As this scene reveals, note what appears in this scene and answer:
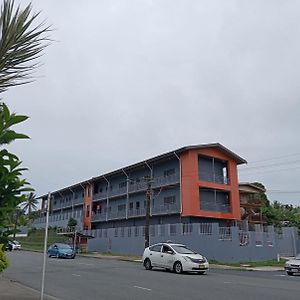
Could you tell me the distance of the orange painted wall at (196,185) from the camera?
140ft

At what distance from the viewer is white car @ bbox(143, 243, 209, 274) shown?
21469 mm

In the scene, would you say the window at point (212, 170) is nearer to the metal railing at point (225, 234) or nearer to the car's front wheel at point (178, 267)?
the metal railing at point (225, 234)

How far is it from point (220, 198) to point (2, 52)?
146ft

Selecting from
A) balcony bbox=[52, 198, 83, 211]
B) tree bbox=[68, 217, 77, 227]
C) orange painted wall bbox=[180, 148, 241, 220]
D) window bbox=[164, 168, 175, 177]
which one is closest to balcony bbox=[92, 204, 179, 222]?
orange painted wall bbox=[180, 148, 241, 220]

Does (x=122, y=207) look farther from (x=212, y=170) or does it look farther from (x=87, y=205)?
(x=212, y=170)

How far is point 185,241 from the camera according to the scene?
116 feet

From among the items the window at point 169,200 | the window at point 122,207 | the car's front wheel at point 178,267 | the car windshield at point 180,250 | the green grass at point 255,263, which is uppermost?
the window at point 122,207

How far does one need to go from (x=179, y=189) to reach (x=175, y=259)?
74.7 feet

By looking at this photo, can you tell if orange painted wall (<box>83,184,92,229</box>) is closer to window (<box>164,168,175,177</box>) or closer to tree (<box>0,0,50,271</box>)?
window (<box>164,168,175,177</box>)

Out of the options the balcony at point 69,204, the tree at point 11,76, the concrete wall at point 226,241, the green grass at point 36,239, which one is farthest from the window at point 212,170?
the tree at point 11,76

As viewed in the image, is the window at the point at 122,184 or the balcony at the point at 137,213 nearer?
the balcony at the point at 137,213

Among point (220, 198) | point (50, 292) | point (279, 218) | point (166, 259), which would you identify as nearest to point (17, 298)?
point (50, 292)

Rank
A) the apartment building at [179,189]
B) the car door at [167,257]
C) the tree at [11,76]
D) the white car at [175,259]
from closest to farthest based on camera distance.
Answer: the tree at [11,76], the white car at [175,259], the car door at [167,257], the apartment building at [179,189]

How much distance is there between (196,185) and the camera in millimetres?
43469
